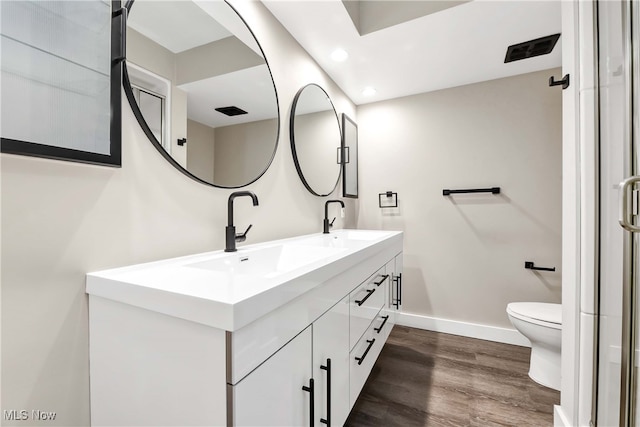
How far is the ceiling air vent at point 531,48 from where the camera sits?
73.3 inches

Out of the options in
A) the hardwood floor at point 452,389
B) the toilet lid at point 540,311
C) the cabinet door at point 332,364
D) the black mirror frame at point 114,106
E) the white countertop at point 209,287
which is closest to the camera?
the white countertop at point 209,287

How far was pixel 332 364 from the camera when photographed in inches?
39.3

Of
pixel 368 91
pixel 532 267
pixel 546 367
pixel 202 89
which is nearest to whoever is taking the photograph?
pixel 202 89

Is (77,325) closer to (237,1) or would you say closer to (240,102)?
(240,102)

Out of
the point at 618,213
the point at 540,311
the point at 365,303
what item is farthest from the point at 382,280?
the point at 540,311

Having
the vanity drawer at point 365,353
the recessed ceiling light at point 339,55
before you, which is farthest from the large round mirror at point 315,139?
the vanity drawer at point 365,353

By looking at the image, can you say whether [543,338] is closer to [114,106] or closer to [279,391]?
[279,391]

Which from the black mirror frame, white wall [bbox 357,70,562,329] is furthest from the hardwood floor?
the black mirror frame

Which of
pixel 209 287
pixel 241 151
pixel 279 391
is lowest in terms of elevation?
pixel 279 391

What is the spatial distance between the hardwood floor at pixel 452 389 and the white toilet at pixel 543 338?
0.23 feet

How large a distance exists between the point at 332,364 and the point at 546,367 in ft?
5.38

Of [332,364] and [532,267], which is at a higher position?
[532,267]

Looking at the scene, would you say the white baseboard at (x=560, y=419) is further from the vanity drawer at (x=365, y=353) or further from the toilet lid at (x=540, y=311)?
the vanity drawer at (x=365, y=353)

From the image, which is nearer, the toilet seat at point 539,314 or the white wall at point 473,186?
the toilet seat at point 539,314
